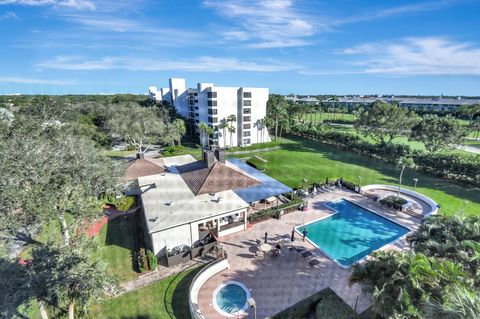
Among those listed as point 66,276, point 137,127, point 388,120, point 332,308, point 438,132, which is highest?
point 388,120

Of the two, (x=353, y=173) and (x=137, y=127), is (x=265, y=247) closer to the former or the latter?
(x=353, y=173)

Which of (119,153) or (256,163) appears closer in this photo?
(256,163)

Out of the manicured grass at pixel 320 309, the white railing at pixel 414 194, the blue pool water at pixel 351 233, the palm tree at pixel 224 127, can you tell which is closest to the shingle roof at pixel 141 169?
the blue pool water at pixel 351 233

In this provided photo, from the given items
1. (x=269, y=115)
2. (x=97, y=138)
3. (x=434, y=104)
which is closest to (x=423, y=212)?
(x=269, y=115)

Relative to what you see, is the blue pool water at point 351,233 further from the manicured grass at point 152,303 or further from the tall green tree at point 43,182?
the tall green tree at point 43,182

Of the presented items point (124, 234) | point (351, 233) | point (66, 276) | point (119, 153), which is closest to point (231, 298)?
point (66, 276)

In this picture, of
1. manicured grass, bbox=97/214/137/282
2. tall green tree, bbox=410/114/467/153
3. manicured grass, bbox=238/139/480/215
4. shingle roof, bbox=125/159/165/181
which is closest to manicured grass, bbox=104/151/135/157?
shingle roof, bbox=125/159/165/181

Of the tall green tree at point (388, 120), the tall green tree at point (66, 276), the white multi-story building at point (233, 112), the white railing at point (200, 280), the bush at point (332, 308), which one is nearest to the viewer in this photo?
the tall green tree at point (66, 276)
